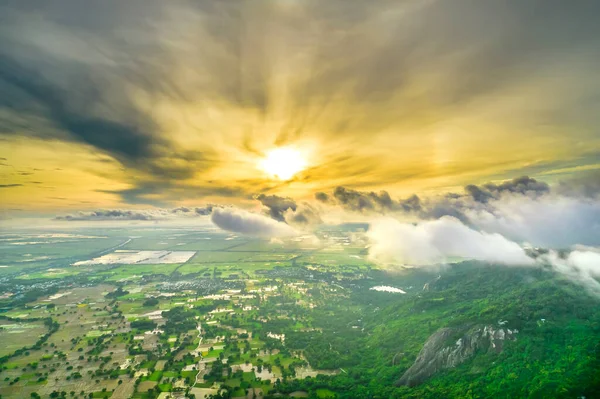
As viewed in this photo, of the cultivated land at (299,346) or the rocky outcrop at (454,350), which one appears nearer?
the cultivated land at (299,346)

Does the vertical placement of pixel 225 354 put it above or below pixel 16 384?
below

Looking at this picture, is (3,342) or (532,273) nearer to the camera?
(3,342)

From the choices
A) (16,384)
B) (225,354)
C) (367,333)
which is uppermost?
(16,384)

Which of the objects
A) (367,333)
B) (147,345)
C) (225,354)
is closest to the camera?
(225,354)

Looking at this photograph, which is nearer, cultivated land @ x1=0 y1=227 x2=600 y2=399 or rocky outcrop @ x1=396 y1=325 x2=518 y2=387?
cultivated land @ x1=0 y1=227 x2=600 y2=399

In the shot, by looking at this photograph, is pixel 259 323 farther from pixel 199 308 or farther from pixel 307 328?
pixel 199 308

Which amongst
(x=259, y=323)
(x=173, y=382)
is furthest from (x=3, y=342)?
(x=259, y=323)

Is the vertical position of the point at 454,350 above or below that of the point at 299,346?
above

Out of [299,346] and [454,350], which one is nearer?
[454,350]
